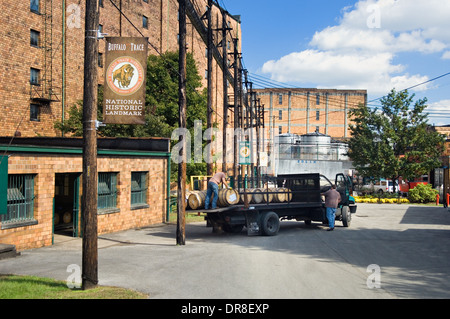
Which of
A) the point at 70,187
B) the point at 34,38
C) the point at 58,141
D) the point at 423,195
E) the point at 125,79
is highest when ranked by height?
the point at 34,38

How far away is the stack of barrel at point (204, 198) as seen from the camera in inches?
636

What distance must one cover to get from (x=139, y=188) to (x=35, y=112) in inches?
712

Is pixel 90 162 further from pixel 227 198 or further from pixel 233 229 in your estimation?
pixel 233 229

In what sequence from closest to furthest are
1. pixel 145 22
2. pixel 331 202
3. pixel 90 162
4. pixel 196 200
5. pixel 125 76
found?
1. pixel 90 162
2. pixel 125 76
3. pixel 196 200
4. pixel 331 202
5. pixel 145 22

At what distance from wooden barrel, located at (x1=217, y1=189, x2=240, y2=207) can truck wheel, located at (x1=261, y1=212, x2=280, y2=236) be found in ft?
4.72

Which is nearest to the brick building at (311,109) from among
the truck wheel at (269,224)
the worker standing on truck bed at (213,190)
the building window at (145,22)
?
the building window at (145,22)

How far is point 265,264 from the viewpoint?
36.6 feet

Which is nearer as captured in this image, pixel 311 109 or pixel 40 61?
pixel 40 61

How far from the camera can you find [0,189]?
12.6 m

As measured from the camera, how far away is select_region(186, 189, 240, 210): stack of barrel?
16156mm

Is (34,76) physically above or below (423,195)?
above

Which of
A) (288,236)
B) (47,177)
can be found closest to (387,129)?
(288,236)

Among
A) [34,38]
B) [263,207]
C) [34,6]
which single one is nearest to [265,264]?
[263,207]
